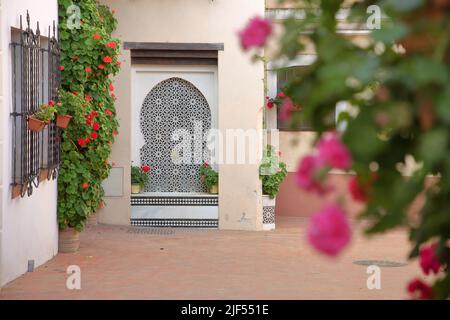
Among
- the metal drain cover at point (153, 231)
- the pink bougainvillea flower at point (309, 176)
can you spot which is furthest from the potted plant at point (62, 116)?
the pink bougainvillea flower at point (309, 176)

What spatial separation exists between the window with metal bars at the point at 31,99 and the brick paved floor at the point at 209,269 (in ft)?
3.71

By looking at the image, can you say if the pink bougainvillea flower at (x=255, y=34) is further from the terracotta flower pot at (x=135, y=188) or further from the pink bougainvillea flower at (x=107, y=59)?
the terracotta flower pot at (x=135, y=188)

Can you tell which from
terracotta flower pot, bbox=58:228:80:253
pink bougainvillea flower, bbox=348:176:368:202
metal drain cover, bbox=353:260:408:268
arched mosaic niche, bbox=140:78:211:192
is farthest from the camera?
arched mosaic niche, bbox=140:78:211:192

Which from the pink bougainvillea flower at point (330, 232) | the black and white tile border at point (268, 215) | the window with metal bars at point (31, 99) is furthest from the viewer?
the black and white tile border at point (268, 215)

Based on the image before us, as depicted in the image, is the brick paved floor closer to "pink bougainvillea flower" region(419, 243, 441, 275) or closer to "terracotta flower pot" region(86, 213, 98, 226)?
"terracotta flower pot" region(86, 213, 98, 226)

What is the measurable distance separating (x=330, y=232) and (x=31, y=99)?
31.8 feet

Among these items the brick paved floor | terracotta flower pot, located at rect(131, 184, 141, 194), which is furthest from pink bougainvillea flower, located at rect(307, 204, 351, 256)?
terracotta flower pot, located at rect(131, 184, 141, 194)

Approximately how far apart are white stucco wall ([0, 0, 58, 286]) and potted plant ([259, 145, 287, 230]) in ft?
15.9

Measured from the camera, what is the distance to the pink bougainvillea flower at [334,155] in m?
1.96

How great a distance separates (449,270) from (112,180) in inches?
577

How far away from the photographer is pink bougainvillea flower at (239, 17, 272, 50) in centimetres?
228

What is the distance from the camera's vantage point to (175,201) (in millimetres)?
17156
